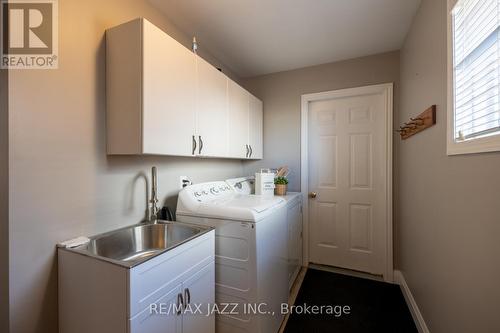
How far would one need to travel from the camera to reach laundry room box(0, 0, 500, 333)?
3.22 feet

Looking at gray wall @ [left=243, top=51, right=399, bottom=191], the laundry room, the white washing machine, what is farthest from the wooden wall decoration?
the white washing machine

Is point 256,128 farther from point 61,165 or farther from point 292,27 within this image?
point 61,165

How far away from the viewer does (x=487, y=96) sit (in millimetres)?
883

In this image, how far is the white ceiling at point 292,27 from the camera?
167 centimetres

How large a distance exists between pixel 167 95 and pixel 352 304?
241 cm

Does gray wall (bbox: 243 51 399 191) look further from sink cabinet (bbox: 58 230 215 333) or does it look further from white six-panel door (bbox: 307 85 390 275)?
sink cabinet (bbox: 58 230 215 333)

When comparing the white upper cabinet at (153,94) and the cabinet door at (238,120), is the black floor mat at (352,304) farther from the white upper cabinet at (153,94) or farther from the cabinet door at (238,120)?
the white upper cabinet at (153,94)

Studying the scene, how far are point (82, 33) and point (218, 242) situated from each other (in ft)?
5.02

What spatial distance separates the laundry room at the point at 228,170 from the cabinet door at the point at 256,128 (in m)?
0.06

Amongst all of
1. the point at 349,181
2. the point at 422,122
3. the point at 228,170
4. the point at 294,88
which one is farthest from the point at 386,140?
the point at 228,170

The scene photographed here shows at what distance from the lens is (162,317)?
3.51ft

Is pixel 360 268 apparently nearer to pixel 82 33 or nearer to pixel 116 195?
pixel 116 195

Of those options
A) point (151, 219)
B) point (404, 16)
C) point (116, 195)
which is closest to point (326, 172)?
point (404, 16)

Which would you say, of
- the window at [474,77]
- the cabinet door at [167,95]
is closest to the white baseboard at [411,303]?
the window at [474,77]
